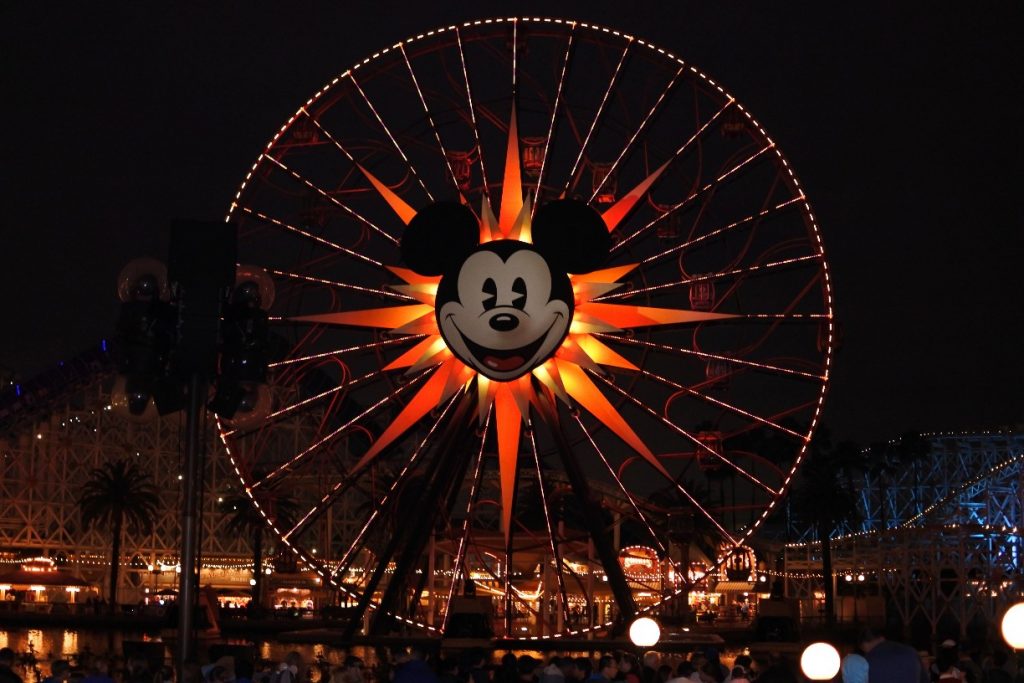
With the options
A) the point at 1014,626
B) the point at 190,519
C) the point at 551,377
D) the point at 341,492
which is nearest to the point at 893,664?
the point at 1014,626

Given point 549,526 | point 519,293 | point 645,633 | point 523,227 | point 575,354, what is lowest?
point 645,633

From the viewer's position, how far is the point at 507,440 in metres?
25.7

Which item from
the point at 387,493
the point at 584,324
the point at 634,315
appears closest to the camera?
the point at 584,324

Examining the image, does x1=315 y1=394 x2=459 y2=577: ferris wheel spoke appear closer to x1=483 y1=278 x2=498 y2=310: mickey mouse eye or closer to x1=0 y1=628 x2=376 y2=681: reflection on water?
x1=0 y1=628 x2=376 y2=681: reflection on water

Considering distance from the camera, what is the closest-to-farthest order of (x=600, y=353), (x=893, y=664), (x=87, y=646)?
1. (x=893, y=664)
2. (x=600, y=353)
3. (x=87, y=646)

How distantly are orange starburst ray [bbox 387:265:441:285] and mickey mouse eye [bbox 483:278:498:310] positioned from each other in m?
1.11

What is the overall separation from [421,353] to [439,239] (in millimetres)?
2038

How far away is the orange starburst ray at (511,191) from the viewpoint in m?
26.1

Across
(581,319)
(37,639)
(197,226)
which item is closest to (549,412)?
(581,319)

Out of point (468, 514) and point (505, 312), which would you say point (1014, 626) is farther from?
point (468, 514)

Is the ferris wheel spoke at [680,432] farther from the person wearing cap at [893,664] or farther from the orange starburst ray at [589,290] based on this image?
the person wearing cap at [893,664]

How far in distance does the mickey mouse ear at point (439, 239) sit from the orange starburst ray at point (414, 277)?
36 cm

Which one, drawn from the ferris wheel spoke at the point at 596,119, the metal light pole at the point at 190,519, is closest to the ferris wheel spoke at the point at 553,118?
the ferris wheel spoke at the point at 596,119

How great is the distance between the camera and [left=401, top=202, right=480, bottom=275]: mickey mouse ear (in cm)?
2577
